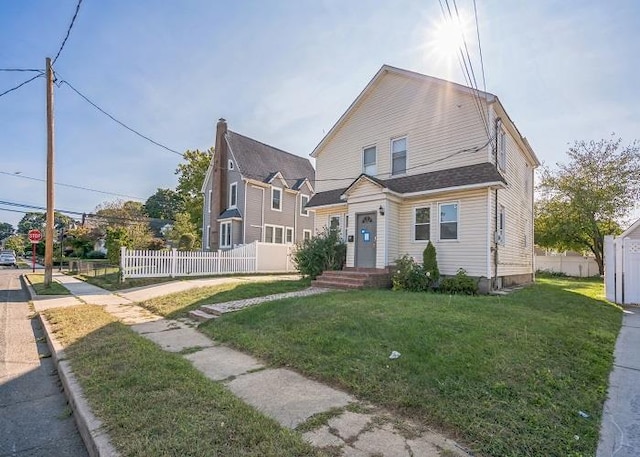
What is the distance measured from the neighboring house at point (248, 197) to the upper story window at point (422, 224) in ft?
38.1

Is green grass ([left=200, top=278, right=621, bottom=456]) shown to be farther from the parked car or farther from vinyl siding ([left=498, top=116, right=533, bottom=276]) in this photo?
the parked car

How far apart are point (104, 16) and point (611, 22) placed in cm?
1147

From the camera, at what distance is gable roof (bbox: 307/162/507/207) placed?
986cm

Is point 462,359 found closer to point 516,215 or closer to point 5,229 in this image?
point 516,215

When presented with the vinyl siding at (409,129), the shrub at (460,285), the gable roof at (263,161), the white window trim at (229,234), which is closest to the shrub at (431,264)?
the shrub at (460,285)

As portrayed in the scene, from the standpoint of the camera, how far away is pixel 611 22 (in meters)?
7.26

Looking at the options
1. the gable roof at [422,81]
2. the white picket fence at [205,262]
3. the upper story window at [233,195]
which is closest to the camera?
the gable roof at [422,81]

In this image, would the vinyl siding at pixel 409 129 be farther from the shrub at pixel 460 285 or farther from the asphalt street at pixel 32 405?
the asphalt street at pixel 32 405

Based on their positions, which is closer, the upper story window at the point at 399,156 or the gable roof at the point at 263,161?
the upper story window at the point at 399,156

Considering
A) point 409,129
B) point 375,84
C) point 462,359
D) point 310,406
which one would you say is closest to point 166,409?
point 310,406

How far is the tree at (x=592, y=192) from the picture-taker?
2059cm

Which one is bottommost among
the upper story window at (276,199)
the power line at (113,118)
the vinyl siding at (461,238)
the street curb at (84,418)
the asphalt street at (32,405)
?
the asphalt street at (32,405)

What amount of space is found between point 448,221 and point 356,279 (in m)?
3.58

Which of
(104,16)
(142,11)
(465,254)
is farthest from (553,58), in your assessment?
(104,16)
